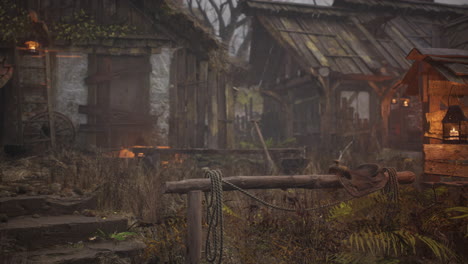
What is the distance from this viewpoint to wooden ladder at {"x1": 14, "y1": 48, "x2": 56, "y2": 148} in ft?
31.1

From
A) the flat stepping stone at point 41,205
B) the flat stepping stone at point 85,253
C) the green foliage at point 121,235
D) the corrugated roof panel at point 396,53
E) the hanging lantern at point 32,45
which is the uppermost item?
the corrugated roof panel at point 396,53

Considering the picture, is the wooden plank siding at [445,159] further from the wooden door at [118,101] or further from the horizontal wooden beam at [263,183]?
the wooden door at [118,101]

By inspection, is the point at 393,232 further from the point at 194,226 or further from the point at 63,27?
the point at 63,27

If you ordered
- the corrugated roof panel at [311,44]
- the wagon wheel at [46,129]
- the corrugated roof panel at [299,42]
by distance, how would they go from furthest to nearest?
the corrugated roof panel at [311,44] → the corrugated roof panel at [299,42] → the wagon wheel at [46,129]

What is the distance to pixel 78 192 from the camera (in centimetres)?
580

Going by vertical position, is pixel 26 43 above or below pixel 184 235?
above

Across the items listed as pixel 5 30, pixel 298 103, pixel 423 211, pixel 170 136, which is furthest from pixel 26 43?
pixel 298 103

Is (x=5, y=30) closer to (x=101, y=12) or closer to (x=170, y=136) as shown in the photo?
(x=101, y=12)

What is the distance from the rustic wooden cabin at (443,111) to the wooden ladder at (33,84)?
8975 mm

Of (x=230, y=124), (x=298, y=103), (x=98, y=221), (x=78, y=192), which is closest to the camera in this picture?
(x=98, y=221)

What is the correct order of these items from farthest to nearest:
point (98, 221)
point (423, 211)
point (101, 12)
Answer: point (101, 12) → point (98, 221) → point (423, 211)

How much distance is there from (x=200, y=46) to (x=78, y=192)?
23.0 ft

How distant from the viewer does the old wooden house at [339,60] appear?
40.0 feet

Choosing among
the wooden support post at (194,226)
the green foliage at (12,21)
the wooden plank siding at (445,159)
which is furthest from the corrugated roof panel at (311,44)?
the wooden support post at (194,226)
